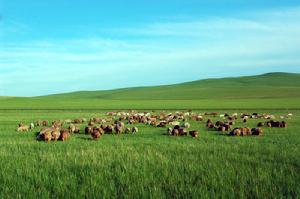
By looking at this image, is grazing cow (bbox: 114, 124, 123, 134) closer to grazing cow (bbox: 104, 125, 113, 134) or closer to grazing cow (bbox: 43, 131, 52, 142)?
grazing cow (bbox: 104, 125, 113, 134)

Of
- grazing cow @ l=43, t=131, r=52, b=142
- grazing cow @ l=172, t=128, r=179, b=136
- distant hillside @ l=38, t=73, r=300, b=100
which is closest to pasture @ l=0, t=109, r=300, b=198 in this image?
grazing cow @ l=43, t=131, r=52, b=142

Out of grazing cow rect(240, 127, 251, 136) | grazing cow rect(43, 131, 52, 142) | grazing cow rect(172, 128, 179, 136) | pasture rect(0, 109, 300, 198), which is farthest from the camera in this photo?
grazing cow rect(172, 128, 179, 136)

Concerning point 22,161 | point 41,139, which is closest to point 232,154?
point 22,161

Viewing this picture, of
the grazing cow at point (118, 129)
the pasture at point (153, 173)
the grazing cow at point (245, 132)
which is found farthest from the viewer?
the grazing cow at point (118, 129)

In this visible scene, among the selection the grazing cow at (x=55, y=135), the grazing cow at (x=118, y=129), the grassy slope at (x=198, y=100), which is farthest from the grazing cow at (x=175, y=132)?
the grassy slope at (x=198, y=100)

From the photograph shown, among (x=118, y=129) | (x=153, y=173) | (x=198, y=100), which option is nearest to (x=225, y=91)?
(x=198, y=100)

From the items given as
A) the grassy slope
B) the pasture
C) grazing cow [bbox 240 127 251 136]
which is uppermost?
the grassy slope

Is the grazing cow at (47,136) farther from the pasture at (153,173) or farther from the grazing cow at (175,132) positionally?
the grazing cow at (175,132)

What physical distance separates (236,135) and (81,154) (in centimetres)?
751

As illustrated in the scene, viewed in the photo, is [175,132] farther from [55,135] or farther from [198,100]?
[198,100]

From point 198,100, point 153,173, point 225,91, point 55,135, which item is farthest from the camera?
point 225,91

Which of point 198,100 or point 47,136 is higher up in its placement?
point 198,100

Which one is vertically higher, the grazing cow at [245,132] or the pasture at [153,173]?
the grazing cow at [245,132]

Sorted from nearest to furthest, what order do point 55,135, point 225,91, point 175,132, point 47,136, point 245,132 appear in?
point 47,136 < point 55,135 < point 245,132 < point 175,132 < point 225,91
